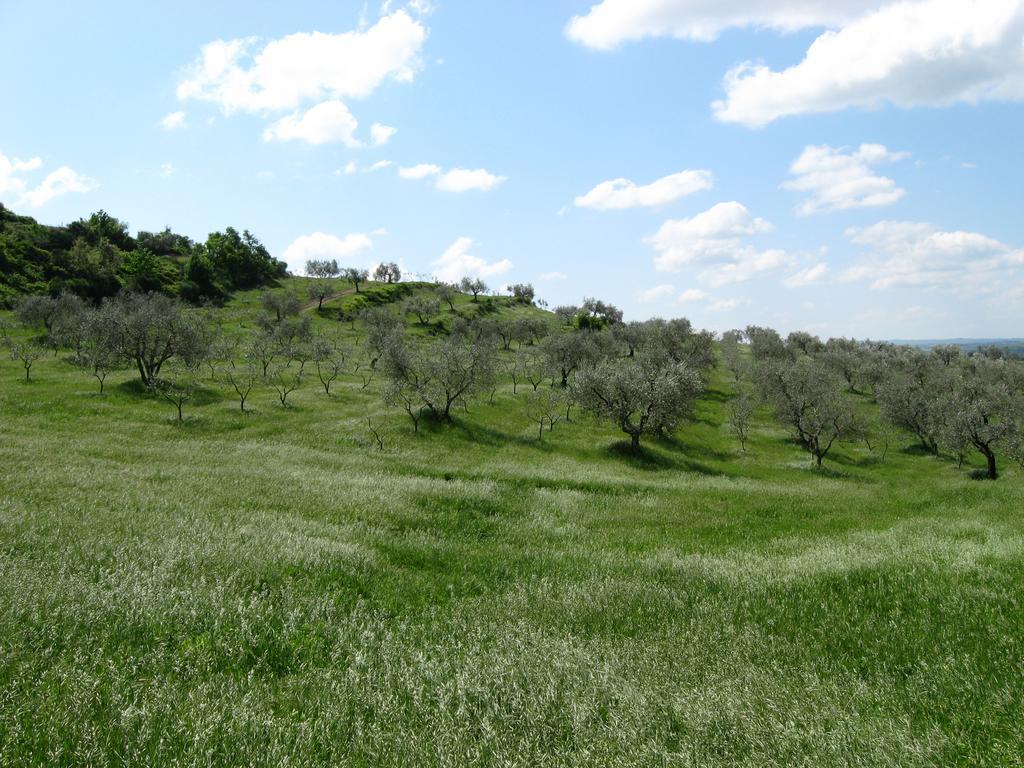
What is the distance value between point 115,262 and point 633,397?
113m

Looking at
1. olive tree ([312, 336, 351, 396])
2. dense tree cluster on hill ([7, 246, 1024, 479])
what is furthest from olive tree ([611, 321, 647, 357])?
olive tree ([312, 336, 351, 396])

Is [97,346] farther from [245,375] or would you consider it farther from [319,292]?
[319,292]

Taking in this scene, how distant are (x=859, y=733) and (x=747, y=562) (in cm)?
786

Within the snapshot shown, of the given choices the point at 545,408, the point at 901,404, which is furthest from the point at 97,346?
the point at 901,404

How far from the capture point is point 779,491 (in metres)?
31.9

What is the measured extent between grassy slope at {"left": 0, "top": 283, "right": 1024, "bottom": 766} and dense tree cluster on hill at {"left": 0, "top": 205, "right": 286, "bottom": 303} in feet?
334

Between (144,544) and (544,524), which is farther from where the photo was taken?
(544,524)

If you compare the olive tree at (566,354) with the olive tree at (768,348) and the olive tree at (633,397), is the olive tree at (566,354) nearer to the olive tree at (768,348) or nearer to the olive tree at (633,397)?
the olive tree at (633,397)

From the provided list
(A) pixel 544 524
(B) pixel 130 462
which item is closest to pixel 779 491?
(A) pixel 544 524

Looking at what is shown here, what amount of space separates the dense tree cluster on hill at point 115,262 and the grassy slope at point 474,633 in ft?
334

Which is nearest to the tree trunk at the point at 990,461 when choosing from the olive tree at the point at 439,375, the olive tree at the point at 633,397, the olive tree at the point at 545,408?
the olive tree at the point at 633,397

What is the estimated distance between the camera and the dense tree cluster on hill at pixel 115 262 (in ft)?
311

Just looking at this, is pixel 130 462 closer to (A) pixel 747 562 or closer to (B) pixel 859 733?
(A) pixel 747 562

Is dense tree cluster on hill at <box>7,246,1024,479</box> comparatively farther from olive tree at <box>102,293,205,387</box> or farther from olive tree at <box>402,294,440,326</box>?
olive tree at <box>402,294,440,326</box>
